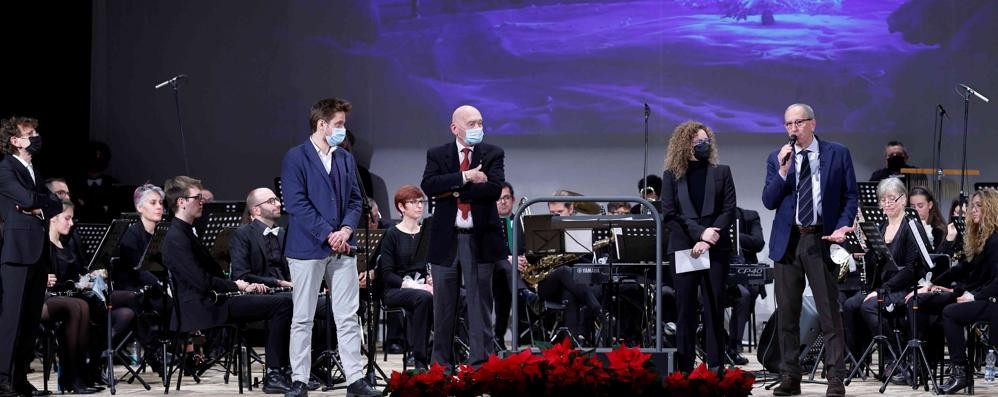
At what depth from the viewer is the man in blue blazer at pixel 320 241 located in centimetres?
639

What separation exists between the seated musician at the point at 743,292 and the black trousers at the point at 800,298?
7.98ft

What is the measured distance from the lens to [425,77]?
41.0ft

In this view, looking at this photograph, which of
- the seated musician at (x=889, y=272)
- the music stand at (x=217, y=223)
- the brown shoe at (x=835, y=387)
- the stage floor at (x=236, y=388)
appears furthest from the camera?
the music stand at (x=217, y=223)

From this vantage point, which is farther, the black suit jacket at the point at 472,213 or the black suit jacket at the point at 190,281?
the black suit jacket at the point at 190,281

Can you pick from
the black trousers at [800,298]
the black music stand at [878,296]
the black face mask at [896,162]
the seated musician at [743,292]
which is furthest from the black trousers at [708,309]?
the black face mask at [896,162]

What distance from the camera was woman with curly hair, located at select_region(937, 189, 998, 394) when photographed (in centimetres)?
730

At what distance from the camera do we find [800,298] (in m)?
6.72

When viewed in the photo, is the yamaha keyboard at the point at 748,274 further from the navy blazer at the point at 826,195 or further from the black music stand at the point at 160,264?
the black music stand at the point at 160,264

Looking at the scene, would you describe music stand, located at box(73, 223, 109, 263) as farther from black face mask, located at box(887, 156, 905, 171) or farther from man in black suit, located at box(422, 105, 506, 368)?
black face mask, located at box(887, 156, 905, 171)

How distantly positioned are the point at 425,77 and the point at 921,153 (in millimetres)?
4867

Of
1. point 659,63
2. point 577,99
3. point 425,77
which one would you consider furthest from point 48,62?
point 659,63

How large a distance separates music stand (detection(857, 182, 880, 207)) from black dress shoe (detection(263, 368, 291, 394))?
5018 mm

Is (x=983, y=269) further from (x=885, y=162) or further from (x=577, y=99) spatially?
(x=577, y=99)

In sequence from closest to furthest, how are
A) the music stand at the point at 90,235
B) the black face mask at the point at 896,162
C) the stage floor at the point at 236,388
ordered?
the stage floor at the point at 236,388 < the music stand at the point at 90,235 < the black face mask at the point at 896,162
